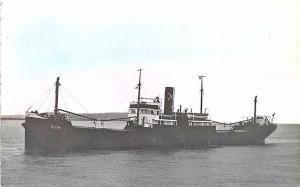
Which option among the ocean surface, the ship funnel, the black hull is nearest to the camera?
the ocean surface

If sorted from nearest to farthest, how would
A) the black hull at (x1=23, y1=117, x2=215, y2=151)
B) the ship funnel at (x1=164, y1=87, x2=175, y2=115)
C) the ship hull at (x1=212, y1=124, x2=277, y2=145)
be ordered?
1. the black hull at (x1=23, y1=117, x2=215, y2=151)
2. the ship funnel at (x1=164, y1=87, x2=175, y2=115)
3. the ship hull at (x1=212, y1=124, x2=277, y2=145)

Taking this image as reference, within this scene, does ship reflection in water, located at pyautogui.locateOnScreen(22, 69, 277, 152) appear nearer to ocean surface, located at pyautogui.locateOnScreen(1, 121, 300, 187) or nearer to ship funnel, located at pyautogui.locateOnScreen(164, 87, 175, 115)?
ship funnel, located at pyautogui.locateOnScreen(164, 87, 175, 115)

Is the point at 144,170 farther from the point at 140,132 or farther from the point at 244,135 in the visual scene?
the point at 244,135

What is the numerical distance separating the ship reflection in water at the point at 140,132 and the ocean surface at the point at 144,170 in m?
2.53

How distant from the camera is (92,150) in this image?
46906 mm

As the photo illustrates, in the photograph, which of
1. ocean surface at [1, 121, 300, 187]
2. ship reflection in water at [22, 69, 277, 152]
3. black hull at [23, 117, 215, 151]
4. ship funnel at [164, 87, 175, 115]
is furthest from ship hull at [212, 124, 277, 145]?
ocean surface at [1, 121, 300, 187]

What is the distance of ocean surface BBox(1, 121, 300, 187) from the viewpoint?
94.9ft

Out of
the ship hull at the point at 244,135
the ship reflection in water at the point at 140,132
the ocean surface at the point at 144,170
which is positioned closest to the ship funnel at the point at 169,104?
the ship reflection in water at the point at 140,132

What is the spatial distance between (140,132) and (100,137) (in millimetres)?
5285

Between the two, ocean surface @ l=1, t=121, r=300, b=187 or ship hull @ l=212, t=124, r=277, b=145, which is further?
ship hull @ l=212, t=124, r=277, b=145

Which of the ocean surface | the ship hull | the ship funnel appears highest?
the ship funnel

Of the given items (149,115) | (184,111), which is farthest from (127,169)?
(184,111)

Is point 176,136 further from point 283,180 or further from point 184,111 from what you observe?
point 283,180

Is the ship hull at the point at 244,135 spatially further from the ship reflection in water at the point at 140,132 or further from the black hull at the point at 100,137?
the black hull at the point at 100,137
